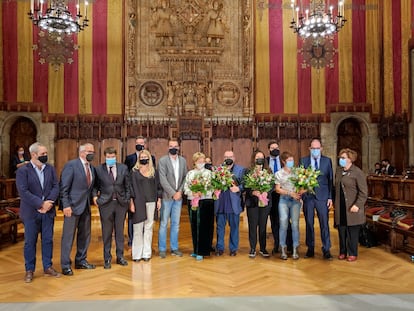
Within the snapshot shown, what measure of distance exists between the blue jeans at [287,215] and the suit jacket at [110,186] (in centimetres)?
204

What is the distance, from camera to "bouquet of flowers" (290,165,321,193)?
4.82 meters

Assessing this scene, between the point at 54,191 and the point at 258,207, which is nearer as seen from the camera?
the point at 54,191

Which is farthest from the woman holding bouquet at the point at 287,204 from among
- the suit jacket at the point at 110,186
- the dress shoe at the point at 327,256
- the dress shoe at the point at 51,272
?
the dress shoe at the point at 51,272

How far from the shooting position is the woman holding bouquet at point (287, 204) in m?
5.10

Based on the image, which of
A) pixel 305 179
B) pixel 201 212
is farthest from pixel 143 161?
pixel 305 179

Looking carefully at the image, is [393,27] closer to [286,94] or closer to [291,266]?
[286,94]

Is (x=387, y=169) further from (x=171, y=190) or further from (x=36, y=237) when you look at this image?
(x=36, y=237)

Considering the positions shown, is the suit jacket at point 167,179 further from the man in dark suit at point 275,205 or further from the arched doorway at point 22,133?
the arched doorway at point 22,133

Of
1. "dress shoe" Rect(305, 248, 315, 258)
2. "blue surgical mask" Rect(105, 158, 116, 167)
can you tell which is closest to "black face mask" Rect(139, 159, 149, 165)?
"blue surgical mask" Rect(105, 158, 116, 167)

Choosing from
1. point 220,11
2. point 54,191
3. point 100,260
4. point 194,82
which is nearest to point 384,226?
point 100,260

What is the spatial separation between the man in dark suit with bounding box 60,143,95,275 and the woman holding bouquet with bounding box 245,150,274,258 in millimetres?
2031

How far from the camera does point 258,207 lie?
17.1 ft

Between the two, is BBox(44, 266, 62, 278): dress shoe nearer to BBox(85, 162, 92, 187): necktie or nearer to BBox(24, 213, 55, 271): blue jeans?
BBox(24, 213, 55, 271): blue jeans

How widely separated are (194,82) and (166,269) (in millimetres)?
7836
